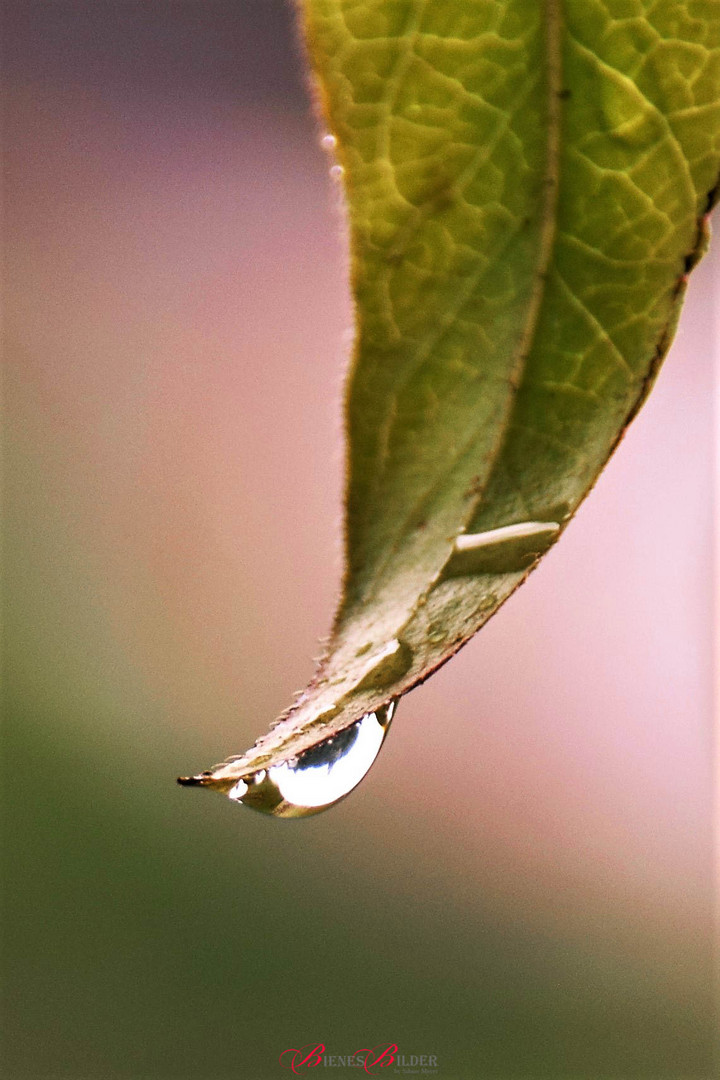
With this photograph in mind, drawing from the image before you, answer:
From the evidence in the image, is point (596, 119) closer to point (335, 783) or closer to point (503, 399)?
point (503, 399)

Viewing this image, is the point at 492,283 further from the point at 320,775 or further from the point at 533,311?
the point at 320,775

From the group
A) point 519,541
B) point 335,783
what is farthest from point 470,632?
point 335,783

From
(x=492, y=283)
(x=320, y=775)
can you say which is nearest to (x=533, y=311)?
(x=492, y=283)

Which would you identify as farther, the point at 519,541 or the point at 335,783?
the point at 335,783

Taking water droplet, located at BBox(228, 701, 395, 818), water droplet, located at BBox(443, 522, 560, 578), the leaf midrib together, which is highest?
the leaf midrib

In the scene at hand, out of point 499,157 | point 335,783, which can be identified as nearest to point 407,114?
point 499,157
